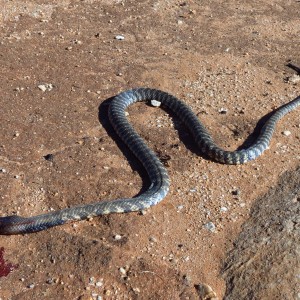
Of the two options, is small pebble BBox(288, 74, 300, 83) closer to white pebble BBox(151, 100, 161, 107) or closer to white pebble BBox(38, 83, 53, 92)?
white pebble BBox(151, 100, 161, 107)

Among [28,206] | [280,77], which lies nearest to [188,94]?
[280,77]

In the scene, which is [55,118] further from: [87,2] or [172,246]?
[87,2]

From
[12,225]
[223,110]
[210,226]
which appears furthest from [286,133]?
[12,225]

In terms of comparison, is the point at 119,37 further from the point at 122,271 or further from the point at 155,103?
the point at 122,271

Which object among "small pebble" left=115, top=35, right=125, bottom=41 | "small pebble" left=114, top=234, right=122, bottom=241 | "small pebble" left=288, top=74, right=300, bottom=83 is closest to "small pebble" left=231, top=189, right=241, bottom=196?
"small pebble" left=114, top=234, right=122, bottom=241

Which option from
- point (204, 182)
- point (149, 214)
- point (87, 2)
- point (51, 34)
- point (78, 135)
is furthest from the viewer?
point (87, 2)

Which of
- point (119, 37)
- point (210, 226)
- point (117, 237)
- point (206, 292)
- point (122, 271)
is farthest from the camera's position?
point (119, 37)

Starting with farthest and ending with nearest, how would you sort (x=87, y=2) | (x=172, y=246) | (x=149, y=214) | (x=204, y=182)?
1. (x=87, y=2)
2. (x=204, y=182)
3. (x=149, y=214)
4. (x=172, y=246)
